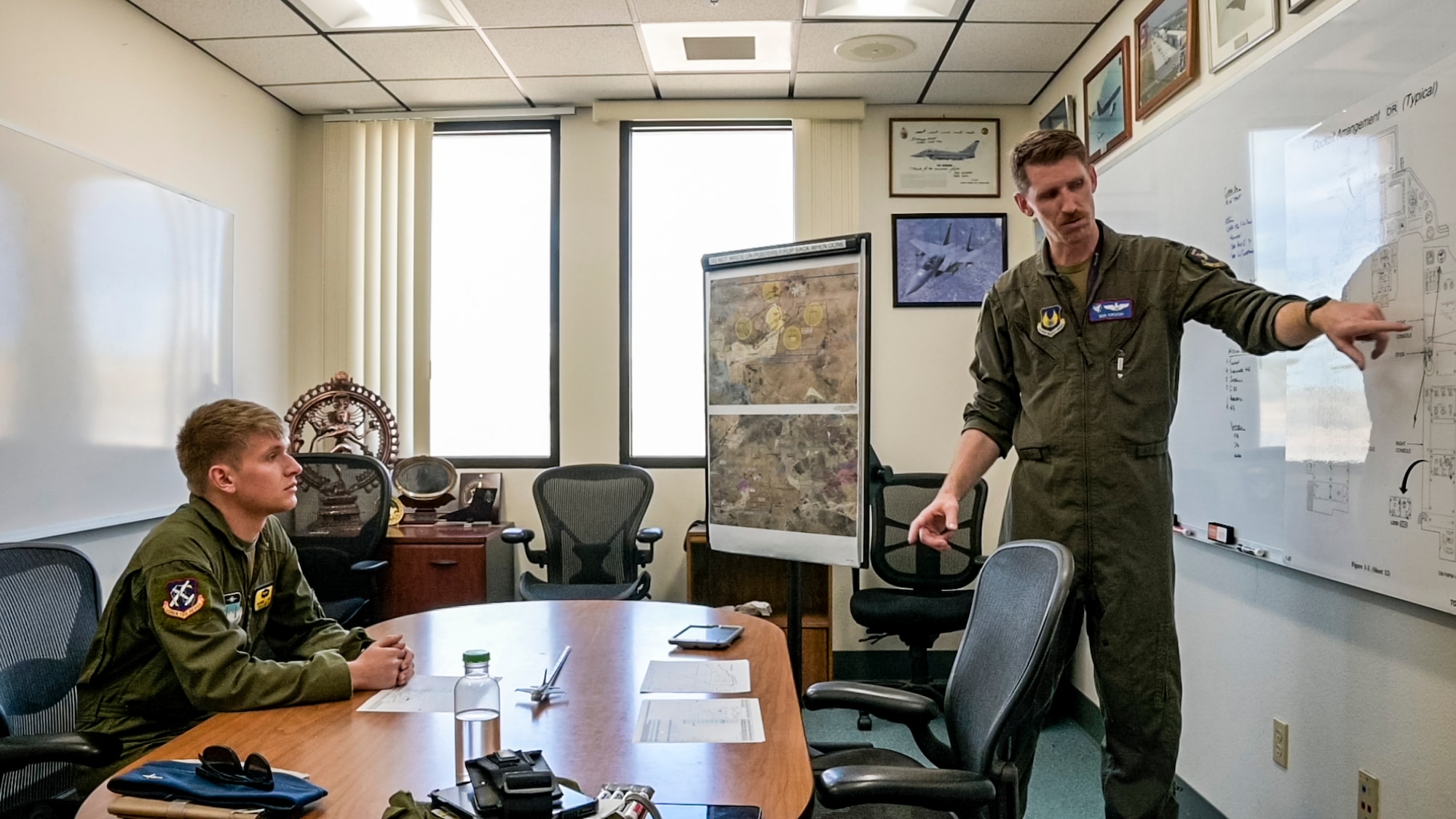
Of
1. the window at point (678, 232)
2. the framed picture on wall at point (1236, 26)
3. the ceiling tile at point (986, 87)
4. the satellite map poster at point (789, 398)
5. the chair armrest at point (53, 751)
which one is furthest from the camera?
the window at point (678, 232)

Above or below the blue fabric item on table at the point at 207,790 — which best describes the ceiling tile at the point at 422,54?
above

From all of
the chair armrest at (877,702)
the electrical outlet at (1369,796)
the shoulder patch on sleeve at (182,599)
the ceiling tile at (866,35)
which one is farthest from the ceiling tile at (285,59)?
the electrical outlet at (1369,796)

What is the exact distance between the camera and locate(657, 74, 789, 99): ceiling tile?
3.83 metres

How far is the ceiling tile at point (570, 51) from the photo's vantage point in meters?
3.39

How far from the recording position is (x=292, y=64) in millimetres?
3684

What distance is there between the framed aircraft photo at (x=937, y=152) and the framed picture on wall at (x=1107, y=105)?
27.0 inches

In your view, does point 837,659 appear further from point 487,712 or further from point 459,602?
point 487,712

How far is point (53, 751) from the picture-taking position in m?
1.41

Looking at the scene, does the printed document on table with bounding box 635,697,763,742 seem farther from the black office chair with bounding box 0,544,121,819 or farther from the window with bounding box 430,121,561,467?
the window with bounding box 430,121,561,467

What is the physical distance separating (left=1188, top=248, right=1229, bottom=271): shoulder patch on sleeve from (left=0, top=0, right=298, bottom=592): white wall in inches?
128

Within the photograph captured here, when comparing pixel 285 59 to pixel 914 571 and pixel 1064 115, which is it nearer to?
pixel 1064 115

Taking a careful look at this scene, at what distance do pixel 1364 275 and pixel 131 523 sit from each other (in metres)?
3.78

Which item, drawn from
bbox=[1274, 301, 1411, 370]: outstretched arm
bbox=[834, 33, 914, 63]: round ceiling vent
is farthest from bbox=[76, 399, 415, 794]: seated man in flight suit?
bbox=[834, 33, 914, 63]: round ceiling vent

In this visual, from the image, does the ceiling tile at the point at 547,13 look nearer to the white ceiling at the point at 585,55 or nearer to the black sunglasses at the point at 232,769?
the white ceiling at the point at 585,55
